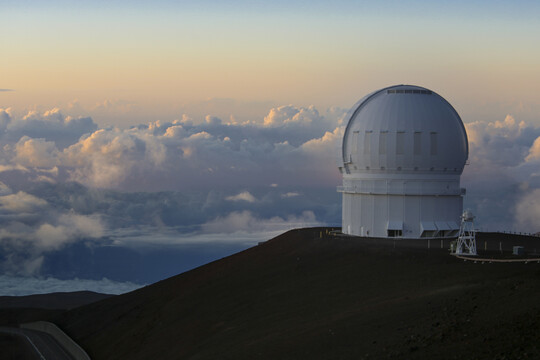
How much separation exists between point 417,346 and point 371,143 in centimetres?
2607

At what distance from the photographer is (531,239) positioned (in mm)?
46562

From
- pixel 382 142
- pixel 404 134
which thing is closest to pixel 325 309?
pixel 382 142

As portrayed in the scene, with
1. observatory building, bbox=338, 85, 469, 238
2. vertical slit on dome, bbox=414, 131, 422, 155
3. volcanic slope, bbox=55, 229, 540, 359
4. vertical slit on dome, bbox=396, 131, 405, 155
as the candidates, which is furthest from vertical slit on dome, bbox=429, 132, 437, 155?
volcanic slope, bbox=55, 229, 540, 359

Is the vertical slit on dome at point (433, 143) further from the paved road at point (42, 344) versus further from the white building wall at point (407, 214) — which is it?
the paved road at point (42, 344)

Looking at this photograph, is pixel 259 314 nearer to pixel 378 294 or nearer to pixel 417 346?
pixel 378 294

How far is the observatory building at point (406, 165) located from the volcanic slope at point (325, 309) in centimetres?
287

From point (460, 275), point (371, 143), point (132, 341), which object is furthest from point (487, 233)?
point (132, 341)

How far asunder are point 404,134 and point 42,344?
29598mm

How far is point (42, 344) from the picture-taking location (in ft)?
151

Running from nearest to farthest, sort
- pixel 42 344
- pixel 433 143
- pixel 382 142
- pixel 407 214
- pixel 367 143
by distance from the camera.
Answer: pixel 382 142
pixel 433 143
pixel 407 214
pixel 367 143
pixel 42 344

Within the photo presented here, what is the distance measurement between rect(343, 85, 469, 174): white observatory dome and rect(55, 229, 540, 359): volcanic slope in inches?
228

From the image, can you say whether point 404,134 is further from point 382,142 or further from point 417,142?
point 382,142

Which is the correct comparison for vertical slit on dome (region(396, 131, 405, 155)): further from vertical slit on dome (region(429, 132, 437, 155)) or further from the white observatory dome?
vertical slit on dome (region(429, 132, 437, 155))

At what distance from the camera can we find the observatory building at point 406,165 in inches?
1764
